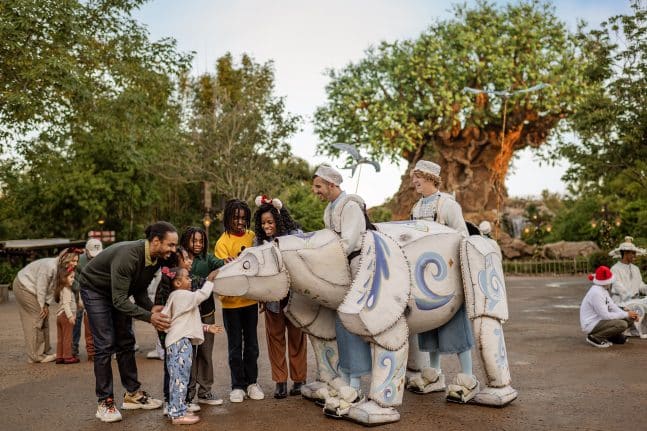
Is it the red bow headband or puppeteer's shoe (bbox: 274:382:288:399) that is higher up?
the red bow headband

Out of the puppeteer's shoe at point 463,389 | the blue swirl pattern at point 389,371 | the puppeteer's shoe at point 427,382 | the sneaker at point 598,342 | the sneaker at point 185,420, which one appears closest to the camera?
the blue swirl pattern at point 389,371

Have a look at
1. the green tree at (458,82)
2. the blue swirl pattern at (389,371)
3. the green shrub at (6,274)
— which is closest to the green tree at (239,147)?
the green tree at (458,82)

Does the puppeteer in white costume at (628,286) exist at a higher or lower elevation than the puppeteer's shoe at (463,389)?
higher

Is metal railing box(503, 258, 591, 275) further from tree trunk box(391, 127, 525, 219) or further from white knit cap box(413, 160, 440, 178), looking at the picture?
white knit cap box(413, 160, 440, 178)

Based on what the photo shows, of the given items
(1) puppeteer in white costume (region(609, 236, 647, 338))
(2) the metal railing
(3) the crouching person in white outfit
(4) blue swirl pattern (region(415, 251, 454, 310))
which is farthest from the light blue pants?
(2) the metal railing

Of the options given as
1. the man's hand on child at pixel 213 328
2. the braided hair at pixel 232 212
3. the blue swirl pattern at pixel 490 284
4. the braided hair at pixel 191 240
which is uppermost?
the braided hair at pixel 232 212

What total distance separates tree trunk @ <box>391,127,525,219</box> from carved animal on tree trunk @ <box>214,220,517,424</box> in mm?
24912

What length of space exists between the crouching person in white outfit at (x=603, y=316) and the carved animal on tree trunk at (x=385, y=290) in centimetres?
377

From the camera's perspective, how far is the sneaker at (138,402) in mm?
6066

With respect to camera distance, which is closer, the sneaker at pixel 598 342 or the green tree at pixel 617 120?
the sneaker at pixel 598 342

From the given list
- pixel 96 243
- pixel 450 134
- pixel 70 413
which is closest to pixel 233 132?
pixel 450 134

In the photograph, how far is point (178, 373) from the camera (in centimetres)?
545

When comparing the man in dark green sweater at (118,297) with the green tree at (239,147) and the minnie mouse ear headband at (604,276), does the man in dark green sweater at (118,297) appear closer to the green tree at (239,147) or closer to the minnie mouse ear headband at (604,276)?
the minnie mouse ear headband at (604,276)

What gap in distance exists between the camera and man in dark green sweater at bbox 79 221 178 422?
5530mm
